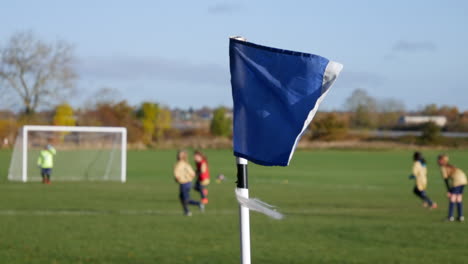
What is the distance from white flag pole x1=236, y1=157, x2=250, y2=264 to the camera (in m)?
5.67

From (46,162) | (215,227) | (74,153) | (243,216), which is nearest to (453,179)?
(215,227)

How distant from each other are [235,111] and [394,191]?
1197 inches

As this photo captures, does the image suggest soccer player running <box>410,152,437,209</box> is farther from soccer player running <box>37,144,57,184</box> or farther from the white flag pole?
the white flag pole

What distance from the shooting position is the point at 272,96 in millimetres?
5531

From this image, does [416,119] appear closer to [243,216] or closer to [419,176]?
[419,176]

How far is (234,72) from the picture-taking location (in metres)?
5.70

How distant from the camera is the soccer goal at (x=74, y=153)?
39.8 meters

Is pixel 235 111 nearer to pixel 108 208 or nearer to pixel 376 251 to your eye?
pixel 376 251

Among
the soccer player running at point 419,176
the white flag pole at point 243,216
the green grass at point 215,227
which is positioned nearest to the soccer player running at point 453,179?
the green grass at point 215,227

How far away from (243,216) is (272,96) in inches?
34.5

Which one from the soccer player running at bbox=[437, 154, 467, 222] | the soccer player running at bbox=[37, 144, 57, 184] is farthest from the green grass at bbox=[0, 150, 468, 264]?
the soccer player running at bbox=[37, 144, 57, 184]

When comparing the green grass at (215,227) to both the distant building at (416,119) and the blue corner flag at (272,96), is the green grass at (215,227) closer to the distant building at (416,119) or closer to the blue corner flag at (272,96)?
the blue corner flag at (272,96)

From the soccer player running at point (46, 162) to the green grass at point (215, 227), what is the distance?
3.68ft

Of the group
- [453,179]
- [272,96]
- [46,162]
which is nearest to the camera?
[272,96]
